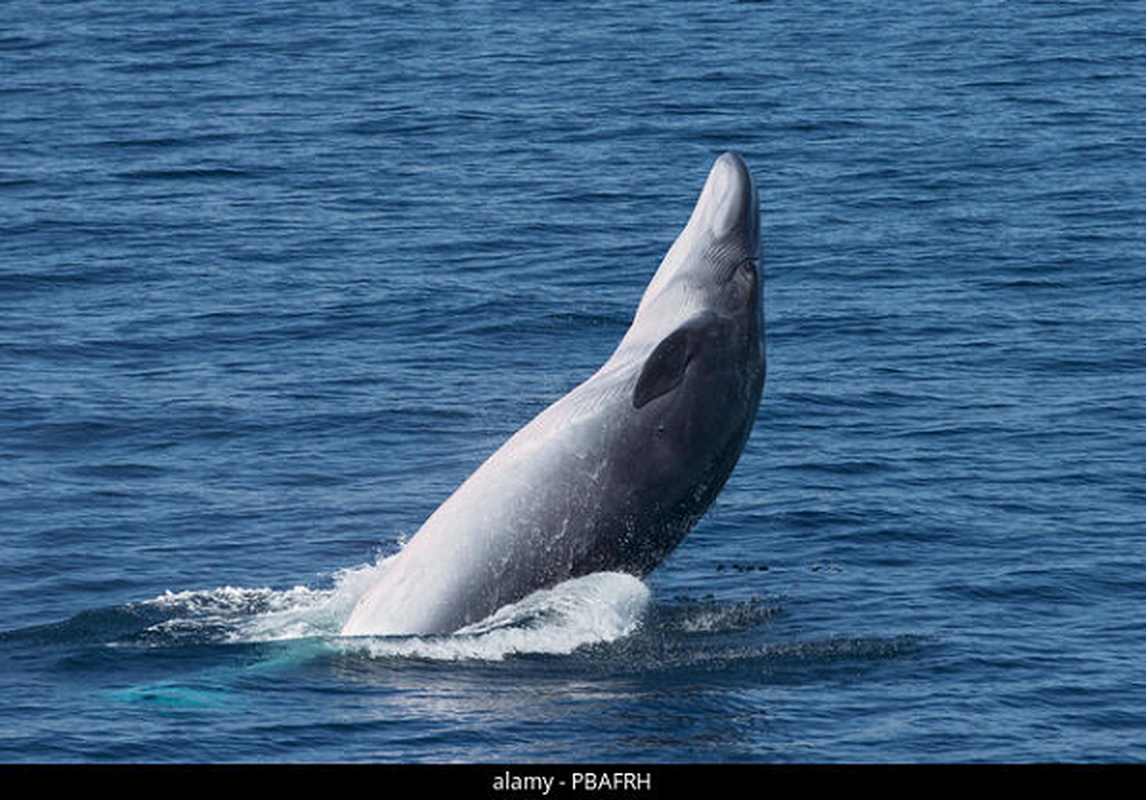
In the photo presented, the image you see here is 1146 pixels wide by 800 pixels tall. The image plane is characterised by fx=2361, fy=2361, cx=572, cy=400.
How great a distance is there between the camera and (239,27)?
72.2m

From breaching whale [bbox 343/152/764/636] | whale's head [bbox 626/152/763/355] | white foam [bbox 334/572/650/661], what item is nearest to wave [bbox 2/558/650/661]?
white foam [bbox 334/572/650/661]

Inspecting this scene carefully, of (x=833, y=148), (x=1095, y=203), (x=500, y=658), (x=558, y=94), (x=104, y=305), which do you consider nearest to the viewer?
(x=500, y=658)

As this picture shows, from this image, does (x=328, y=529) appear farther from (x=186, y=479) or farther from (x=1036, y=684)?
(x=1036, y=684)

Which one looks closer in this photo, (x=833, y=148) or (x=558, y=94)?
(x=833, y=148)

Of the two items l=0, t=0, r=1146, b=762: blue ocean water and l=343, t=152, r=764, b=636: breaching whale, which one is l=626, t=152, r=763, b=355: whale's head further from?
l=0, t=0, r=1146, b=762: blue ocean water

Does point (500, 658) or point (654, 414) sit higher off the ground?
point (654, 414)

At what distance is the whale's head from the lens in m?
24.7

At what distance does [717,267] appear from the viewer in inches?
977

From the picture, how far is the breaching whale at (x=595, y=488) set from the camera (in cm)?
2372

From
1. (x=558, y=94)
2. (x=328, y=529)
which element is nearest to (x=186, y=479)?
(x=328, y=529)

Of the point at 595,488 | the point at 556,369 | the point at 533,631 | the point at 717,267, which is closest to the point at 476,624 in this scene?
the point at 533,631

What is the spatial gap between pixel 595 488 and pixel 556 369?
13890 mm
